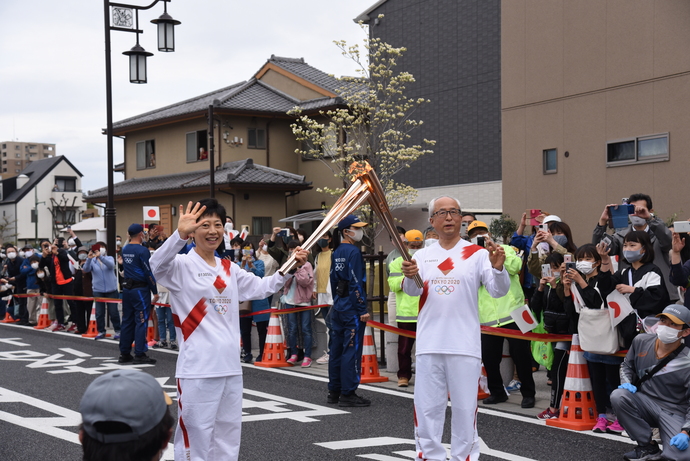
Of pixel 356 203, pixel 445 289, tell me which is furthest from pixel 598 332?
pixel 356 203

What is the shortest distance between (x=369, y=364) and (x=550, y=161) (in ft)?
33.9

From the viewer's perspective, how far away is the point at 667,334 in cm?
615

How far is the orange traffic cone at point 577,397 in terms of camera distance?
7262 millimetres

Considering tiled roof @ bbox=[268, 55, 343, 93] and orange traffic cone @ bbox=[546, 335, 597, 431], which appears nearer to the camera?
orange traffic cone @ bbox=[546, 335, 597, 431]

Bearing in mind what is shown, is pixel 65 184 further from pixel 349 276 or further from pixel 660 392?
Answer: pixel 660 392

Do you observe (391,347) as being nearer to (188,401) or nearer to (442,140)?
(188,401)

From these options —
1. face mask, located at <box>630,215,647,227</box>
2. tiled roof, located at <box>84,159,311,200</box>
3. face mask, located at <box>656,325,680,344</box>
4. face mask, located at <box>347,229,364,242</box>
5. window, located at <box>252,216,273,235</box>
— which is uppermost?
tiled roof, located at <box>84,159,311,200</box>

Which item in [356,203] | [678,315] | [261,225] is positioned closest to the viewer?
[356,203]

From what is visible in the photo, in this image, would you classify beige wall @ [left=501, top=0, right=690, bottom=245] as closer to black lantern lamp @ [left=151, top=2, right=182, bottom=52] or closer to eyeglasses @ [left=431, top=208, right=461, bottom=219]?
black lantern lamp @ [left=151, top=2, right=182, bottom=52]

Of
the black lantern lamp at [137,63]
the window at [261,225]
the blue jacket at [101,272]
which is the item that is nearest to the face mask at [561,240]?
the blue jacket at [101,272]

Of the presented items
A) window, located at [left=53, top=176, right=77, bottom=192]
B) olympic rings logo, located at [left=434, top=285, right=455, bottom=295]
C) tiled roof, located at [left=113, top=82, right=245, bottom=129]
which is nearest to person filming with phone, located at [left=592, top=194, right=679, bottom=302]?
olympic rings logo, located at [left=434, top=285, right=455, bottom=295]

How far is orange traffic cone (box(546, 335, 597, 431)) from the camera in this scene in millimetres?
7262

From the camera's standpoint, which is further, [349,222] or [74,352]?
[74,352]

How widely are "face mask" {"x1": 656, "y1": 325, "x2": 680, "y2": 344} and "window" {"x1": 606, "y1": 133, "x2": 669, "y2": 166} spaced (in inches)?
414
